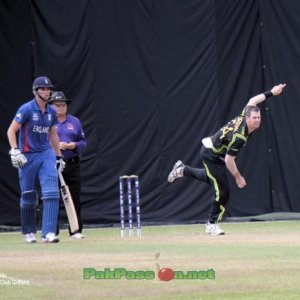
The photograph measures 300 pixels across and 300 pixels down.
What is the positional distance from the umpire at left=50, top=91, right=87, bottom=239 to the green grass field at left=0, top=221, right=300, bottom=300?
0.80 metres

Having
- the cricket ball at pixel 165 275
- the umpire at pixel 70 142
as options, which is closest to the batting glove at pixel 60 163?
the umpire at pixel 70 142

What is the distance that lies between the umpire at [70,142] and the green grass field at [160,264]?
80 centimetres

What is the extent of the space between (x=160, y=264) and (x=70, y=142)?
213 inches

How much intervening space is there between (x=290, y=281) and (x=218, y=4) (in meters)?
11.0

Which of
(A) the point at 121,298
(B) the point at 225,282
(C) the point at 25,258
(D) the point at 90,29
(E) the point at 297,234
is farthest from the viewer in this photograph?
(D) the point at 90,29

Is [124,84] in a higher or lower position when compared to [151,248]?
higher

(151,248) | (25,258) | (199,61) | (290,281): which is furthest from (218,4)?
(290,281)

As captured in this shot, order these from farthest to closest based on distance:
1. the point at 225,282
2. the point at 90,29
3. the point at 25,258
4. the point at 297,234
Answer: the point at 90,29
the point at 297,234
the point at 25,258
the point at 225,282

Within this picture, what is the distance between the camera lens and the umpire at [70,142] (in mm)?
14961

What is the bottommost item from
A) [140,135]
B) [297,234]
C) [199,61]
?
[297,234]

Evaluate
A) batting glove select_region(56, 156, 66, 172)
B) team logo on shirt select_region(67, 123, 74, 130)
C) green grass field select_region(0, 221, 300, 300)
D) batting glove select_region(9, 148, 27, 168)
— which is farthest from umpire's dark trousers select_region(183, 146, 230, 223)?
batting glove select_region(9, 148, 27, 168)

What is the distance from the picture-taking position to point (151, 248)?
12344mm

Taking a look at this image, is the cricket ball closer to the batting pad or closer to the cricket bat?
the batting pad

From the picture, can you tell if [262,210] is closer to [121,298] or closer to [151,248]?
[151,248]
